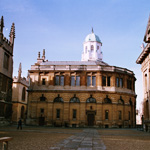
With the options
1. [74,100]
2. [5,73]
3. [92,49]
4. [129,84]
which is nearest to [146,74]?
[129,84]

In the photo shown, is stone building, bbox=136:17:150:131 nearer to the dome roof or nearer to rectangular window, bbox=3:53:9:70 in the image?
rectangular window, bbox=3:53:9:70

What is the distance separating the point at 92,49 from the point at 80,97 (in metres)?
26.0

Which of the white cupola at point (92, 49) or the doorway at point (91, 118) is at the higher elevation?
the white cupola at point (92, 49)

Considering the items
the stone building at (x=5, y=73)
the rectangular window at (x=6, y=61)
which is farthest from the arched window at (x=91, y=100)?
the rectangular window at (x=6, y=61)

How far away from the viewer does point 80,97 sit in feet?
152

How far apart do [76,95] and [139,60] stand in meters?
15.9

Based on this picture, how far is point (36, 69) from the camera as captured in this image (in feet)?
160

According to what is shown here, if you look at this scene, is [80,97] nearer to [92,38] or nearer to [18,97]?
[18,97]

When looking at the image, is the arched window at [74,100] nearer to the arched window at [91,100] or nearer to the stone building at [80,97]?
the stone building at [80,97]

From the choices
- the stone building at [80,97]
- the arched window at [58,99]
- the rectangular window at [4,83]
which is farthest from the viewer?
the arched window at [58,99]

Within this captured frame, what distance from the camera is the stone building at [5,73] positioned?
35312mm

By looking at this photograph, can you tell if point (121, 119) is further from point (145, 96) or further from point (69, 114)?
point (145, 96)

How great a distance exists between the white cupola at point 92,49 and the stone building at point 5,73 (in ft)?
103

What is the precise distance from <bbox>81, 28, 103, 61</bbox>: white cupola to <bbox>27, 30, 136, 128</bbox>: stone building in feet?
63.6
